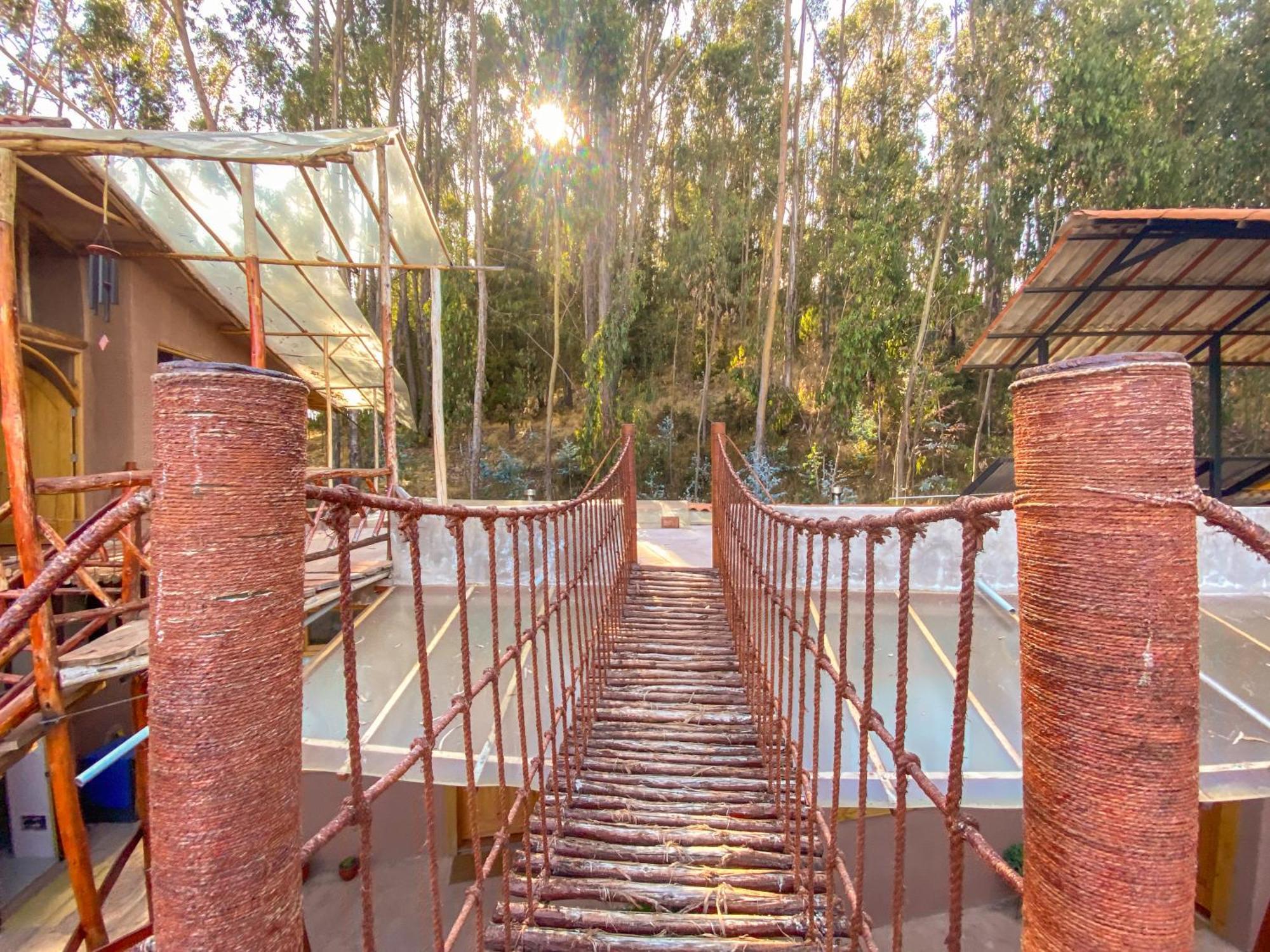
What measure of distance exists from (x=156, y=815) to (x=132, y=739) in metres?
2.35

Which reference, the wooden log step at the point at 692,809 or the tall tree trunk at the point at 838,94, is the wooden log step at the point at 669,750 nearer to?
the wooden log step at the point at 692,809

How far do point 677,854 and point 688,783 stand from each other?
34cm

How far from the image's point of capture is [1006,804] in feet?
6.95

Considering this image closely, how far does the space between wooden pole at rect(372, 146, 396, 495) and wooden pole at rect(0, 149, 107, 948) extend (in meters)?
1.47

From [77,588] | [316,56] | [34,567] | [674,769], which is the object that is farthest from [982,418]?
[316,56]

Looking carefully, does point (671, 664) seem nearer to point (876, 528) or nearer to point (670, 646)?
point (670, 646)

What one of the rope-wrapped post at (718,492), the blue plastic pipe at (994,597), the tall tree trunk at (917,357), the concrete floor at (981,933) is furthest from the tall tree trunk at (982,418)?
the rope-wrapped post at (718,492)

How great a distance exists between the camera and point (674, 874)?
173 cm

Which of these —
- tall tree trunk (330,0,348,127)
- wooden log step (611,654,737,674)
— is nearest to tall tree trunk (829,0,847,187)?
tall tree trunk (330,0,348,127)

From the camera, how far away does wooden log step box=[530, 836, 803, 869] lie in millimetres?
1775

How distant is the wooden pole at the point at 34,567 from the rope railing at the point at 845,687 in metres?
2.46

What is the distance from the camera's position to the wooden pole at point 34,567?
2.06 m

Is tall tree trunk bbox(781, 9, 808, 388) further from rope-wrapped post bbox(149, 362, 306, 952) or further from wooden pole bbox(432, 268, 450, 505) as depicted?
rope-wrapped post bbox(149, 362, 306, 952)

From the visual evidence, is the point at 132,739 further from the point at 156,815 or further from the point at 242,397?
the point at 242,397
